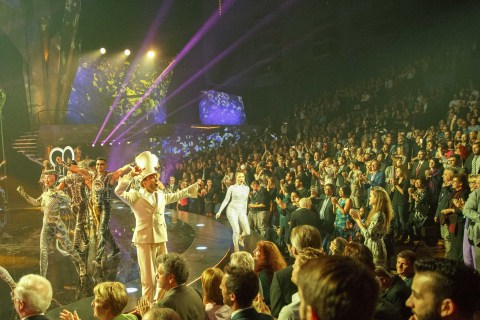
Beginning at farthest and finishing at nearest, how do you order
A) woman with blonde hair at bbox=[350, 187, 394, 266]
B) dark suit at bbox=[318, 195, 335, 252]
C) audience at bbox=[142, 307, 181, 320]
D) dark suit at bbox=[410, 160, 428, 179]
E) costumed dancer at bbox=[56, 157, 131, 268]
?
dark suit at bbox=[410, 160, 428, 179] → dark suit at bbox=[318, 195, 335, 252] → costumed dancer at bbox=[56, 157, 131, 268] → woman with blonde hair at bbox=[350, 187, 394, 266] → audience at bbox=[142, 307, 181, 320]

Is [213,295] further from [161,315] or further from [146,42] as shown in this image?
[146,42]

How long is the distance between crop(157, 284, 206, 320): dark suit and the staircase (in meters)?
15.6

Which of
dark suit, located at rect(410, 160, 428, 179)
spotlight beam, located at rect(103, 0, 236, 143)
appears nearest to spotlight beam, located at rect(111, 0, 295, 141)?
spotlight beam, located at rect(103, 0, 236, 143)

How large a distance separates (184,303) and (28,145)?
54.2 ft

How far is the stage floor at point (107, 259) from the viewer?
5.50 m

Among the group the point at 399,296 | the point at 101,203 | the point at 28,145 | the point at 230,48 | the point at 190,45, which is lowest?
the point at 399,296

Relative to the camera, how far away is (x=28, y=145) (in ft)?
57.5

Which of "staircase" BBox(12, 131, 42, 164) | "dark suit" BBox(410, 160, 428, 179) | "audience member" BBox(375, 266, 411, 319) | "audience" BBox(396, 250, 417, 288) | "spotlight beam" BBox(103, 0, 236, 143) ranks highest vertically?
"spotlight beam" BBox(103, 0, 236, 143)

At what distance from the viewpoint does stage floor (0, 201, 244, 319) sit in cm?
550

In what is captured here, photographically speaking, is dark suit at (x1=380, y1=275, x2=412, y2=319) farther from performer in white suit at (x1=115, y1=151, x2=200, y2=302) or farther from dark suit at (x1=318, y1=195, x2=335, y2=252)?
dark suit at (x1=318, y1=195, x2=335, y2=252)

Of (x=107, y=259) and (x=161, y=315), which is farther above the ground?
(x=161, y=315)

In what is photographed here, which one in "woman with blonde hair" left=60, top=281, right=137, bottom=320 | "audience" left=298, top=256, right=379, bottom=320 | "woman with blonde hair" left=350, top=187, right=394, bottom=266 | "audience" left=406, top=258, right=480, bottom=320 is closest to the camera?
"audience" left=298, top=256, right=379, bottom=320

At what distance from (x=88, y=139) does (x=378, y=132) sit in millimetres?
11684

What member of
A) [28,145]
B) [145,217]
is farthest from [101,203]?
[28,145]
